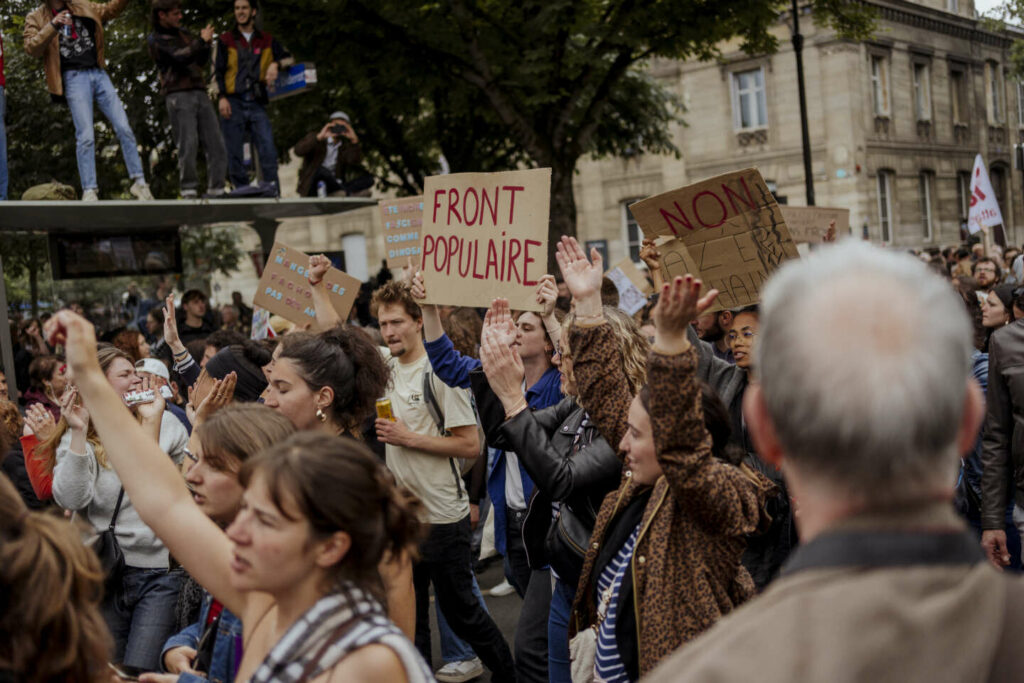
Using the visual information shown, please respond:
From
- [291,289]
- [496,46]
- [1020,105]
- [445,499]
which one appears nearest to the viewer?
[445,499]

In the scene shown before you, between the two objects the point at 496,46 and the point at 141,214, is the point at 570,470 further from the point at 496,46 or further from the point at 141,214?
the point at 496,46

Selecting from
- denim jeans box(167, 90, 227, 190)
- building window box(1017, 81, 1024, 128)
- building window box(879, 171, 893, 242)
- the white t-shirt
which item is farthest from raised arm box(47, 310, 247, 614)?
building window box(1017, 81, 1024, 128)

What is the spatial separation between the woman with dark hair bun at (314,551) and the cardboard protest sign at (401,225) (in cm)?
441

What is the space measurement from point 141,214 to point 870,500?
31.7 ft

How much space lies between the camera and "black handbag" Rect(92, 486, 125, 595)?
4.31 metres

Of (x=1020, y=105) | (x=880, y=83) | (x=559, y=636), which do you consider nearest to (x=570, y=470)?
(x=559, y=636)

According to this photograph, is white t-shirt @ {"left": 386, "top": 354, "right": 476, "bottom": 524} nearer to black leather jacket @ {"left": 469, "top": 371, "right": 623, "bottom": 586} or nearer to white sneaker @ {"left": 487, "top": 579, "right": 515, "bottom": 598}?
black leather jacket @ {"left": 469, "top": 371, "right": 623, "bottom": 586}

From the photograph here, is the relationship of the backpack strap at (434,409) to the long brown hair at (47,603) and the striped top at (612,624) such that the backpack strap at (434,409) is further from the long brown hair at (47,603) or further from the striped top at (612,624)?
the long brown hair at (47,603)

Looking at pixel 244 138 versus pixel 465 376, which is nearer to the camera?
pixel 465 376

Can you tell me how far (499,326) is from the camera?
13.2ft

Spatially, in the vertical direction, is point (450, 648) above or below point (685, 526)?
below

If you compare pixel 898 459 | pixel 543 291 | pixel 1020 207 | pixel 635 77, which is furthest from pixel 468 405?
pixel 1020 207

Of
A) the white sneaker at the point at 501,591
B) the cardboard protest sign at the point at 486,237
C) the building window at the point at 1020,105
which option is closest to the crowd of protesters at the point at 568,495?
the cardboard protest sign at the point at 486,237

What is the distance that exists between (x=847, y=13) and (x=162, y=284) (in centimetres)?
1128
